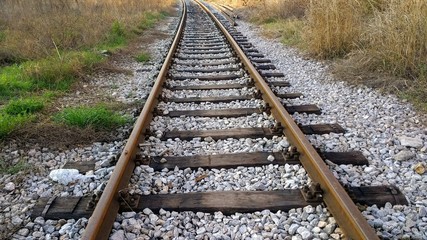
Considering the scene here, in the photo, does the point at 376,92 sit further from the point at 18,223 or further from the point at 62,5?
the point at 62,5

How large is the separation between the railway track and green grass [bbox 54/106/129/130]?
1.30ft

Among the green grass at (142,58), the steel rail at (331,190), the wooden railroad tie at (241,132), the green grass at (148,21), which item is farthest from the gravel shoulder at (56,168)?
the green grass at (148,21)

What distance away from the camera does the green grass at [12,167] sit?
3.22 m

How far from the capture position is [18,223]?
253 cm

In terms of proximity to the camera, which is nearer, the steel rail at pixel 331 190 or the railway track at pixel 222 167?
the steel rail at pixel 331 190

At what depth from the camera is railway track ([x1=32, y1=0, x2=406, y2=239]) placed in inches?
102

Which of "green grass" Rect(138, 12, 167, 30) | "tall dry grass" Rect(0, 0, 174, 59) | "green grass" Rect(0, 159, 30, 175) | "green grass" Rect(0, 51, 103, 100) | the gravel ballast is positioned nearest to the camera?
the gravel ballast

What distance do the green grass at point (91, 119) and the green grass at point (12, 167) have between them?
844mm

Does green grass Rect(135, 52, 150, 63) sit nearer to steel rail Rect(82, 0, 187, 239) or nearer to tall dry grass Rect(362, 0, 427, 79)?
steel rail Rect(82, 0, 187, 239)

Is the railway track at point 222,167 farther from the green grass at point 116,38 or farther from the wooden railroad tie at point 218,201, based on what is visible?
the green grass at point 116,38

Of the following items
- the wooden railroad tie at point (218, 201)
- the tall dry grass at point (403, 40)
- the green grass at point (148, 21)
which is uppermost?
the tall dry grass at point (403, 40)

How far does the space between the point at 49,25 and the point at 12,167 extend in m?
5.87

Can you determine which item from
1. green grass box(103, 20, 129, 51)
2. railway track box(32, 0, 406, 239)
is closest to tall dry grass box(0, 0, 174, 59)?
green grass box(103, 20, 129, 51)

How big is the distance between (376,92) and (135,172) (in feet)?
11.5
